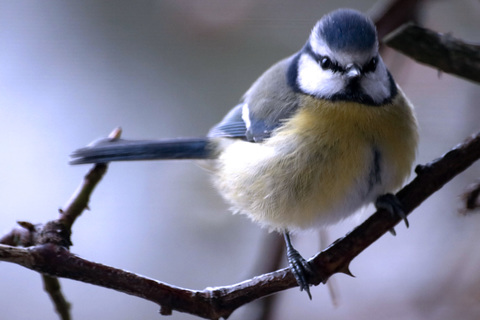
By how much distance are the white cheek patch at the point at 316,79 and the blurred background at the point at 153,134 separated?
433mm

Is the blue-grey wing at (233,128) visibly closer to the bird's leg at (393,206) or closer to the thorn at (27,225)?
the bird's leg at (393,206)

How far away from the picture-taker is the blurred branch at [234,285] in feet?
2.23

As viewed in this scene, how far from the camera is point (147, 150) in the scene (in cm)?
127

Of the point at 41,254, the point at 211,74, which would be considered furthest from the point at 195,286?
the point at 41,254

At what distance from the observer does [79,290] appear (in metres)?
→ 1.76

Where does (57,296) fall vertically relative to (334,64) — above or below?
below

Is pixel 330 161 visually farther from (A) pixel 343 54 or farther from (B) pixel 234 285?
(B) pixel 234 285

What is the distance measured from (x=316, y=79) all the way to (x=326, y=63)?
46 millimetres

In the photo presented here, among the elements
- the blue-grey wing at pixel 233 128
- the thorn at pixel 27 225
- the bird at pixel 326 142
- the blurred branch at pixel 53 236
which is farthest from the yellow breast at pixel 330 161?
the thorn at pixel 27 225

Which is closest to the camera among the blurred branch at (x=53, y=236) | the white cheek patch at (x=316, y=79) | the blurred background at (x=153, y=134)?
the blurred branch at (x=53, y=236)

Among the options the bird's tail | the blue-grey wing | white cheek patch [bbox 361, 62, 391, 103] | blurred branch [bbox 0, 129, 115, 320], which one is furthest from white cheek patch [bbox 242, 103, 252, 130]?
blurred branch [bbox 0, 129, 115, 320]

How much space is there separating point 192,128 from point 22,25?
26.1 inches

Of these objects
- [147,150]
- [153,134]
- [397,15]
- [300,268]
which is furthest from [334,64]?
[153,134]

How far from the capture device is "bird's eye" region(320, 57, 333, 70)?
3.37 feet
